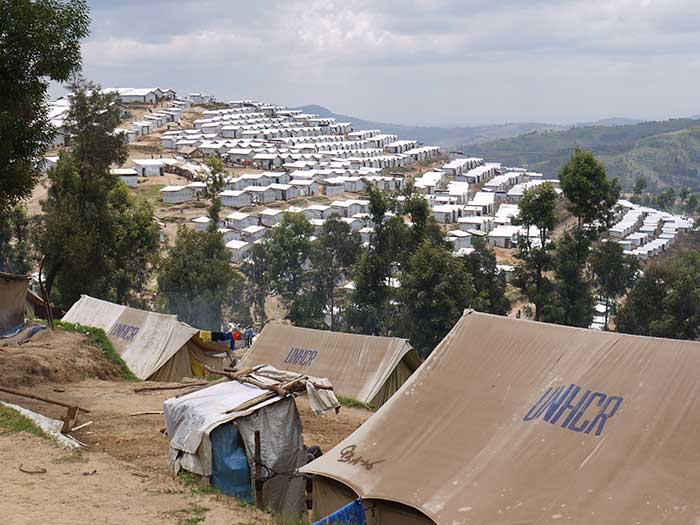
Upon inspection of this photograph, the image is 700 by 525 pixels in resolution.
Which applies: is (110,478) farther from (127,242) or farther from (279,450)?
(127,242)

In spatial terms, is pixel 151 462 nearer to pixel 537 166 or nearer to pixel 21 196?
pixel 21 196

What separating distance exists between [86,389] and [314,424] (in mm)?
4329

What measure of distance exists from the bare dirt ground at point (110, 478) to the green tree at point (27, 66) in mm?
3904

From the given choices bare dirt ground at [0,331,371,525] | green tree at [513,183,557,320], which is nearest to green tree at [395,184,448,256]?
green tree at [513,183,557,320]

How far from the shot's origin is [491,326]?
8805 mm

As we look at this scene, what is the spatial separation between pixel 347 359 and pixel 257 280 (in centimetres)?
2407

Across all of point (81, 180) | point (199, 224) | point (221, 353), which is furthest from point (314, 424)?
point (199, 224)

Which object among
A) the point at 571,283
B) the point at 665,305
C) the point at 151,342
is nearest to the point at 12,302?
the point at 151,342

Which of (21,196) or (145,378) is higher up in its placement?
(21,196)

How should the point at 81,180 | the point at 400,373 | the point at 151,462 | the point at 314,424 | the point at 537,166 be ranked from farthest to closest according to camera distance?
the point at 537,166 < the point at 81,180 < the point at 400,373 < the point at 314,424 < the point at 151,462

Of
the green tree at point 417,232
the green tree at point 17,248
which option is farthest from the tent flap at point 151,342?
the green tree at point 17,248

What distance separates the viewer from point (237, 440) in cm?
832

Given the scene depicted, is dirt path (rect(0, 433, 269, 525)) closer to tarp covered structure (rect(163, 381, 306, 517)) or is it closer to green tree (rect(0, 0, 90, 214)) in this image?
tarp covered structure (rect(163, 381, 306, 517))

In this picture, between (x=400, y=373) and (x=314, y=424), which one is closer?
(x=314, y=424)
